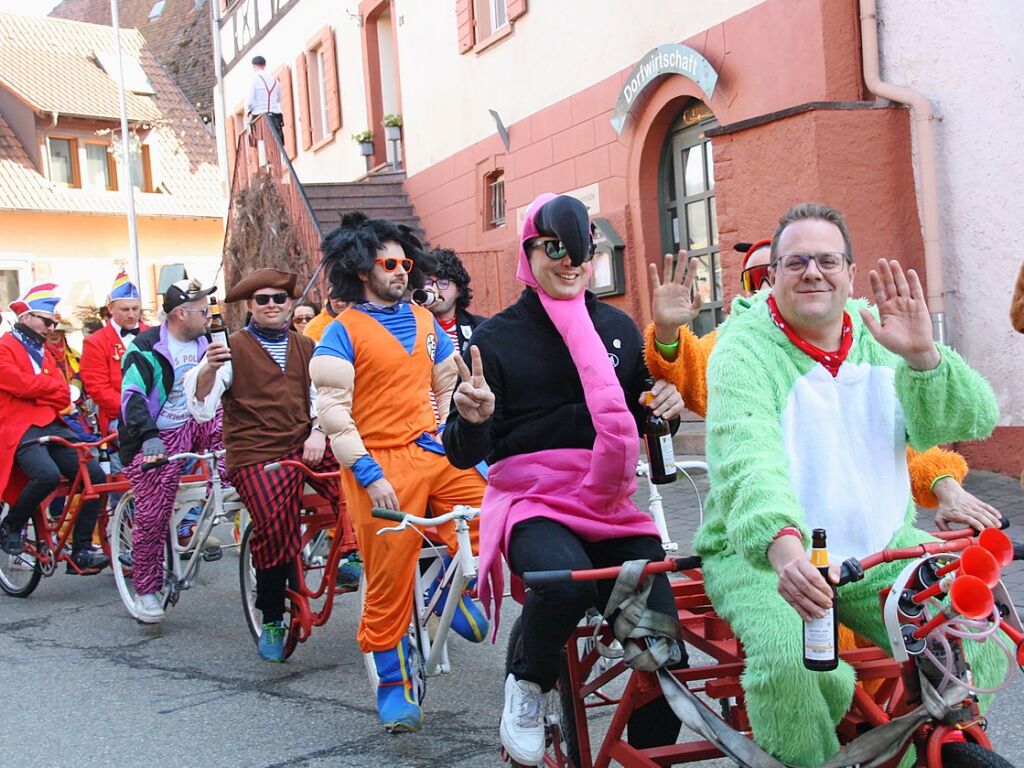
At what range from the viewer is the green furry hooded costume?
9.31 ft

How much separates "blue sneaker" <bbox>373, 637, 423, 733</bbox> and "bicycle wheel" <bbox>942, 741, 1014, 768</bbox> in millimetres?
2509

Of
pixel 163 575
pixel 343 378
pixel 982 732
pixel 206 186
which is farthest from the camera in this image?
pixel 206 186

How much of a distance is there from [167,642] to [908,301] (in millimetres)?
5203

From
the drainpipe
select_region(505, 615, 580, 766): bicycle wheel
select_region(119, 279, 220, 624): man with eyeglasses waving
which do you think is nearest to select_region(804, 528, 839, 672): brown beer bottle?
select_region(505, 615, 580, 766): bicycle wheel

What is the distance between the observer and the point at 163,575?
7.32m

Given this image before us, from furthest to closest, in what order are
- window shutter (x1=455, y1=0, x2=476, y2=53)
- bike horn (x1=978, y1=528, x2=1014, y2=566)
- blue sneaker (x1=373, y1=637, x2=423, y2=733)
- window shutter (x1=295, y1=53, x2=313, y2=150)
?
1. window shutter (x1=295, y1=53, x2=313, y2=150)
2. window shutter (x1=455, y1=0, x2=476, y2=53)
3. blue sneaker (x1=373, y1=637, x2=423, y2=733)
4. bike horn (x1=978, y1=528, x2=1014, y2=566)

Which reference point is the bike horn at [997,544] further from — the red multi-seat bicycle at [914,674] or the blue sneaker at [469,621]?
the blue sneaker at [469,621]

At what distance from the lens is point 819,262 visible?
10.3ft

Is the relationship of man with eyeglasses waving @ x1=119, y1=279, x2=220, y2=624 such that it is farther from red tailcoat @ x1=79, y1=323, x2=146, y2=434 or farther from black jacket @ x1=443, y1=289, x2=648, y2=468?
black jacket @ x1=443, y1=289, x2=648, y2=468

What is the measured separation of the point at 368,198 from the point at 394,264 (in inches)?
562

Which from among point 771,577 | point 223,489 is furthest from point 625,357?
point 223,489

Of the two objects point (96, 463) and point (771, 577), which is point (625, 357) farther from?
point (96, 463)

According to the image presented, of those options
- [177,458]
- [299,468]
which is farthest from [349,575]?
[177,458]

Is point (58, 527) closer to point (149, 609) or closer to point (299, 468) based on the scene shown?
point (149, 609)
